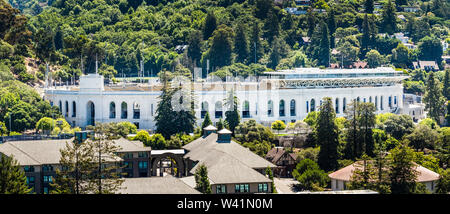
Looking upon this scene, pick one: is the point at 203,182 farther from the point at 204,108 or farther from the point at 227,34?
the point at 227,34

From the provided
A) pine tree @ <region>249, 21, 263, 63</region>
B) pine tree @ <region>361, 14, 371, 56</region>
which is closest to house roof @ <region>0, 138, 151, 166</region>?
pine tree @ <region>249, 21, 263, 63</region>

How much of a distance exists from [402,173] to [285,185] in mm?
9850

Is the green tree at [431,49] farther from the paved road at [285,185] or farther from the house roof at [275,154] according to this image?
the paved road at [285,185]

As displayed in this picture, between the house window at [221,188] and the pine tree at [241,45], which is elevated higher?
the pine tree at [241,45]

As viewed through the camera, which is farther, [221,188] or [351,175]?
[351,175]

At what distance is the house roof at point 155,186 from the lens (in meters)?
33.2

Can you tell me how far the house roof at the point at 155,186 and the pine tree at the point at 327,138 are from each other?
18.4m

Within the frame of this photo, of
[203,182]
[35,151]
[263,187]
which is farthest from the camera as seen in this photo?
[35,151]

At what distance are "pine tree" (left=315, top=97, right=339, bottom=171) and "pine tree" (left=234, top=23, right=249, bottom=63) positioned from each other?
Result: 2523 inches

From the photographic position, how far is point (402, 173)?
3912cm

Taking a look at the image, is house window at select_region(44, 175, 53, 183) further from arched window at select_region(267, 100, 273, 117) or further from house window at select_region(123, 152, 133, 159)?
arched window at select_region(267, 100, 273, 117)


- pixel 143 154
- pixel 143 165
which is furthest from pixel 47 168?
pixel 143 154

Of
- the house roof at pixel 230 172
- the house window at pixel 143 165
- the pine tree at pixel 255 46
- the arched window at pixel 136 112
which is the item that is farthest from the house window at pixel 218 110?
the pine tree at pixel 255 46

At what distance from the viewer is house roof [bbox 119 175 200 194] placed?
3319 cm
